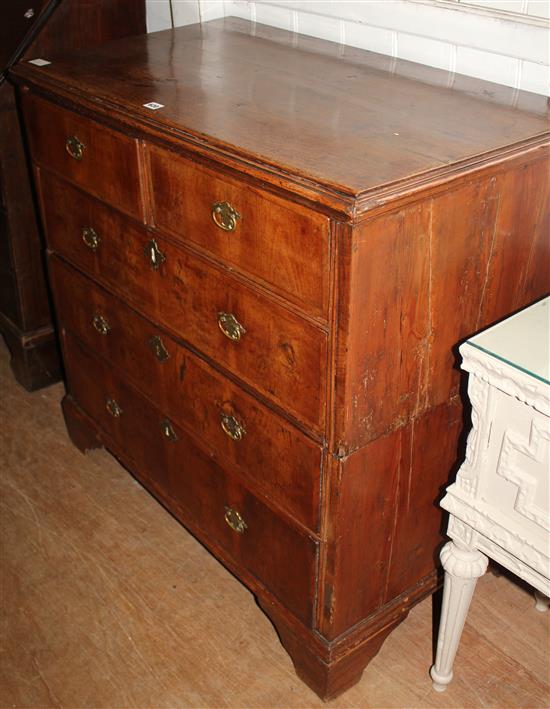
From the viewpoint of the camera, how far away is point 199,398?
5.75 ft

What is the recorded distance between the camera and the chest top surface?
130 centimetres

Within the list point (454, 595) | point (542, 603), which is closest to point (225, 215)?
point (454, 595)

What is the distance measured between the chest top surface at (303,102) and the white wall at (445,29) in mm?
35

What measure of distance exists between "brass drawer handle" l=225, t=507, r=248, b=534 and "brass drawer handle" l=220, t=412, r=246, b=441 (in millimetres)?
207

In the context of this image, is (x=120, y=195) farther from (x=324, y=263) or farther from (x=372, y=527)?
(x=372, y=527)

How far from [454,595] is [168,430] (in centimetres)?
73

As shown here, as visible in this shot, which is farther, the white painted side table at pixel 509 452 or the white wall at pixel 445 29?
the white wall at pixel 445 29

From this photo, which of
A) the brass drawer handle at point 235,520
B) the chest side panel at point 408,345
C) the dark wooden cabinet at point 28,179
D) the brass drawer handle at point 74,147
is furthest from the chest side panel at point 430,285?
the dark wooden cabinet at point 28,179

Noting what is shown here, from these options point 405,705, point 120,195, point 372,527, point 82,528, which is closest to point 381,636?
point 405,705

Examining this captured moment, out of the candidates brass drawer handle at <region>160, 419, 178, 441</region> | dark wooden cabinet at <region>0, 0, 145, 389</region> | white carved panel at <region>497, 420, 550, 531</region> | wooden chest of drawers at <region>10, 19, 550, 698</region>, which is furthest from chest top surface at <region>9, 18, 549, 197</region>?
brass drawer handle at <region>160, 419, 178, 441</region>

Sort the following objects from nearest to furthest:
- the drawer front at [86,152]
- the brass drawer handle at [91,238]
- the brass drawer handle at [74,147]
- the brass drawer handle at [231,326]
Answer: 1. the brass drawer handle at [231,326]
2. the drawer front at [86,152]
3. the brass drawer handle at [74,147]
4. the brass drawer handle at [91,238]

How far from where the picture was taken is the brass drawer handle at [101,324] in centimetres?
200

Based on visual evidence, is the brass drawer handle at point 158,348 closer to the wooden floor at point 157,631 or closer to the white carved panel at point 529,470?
the wooden floor at point 157,631

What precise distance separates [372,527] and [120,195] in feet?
2.71
